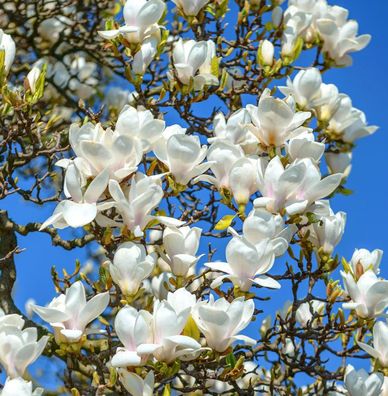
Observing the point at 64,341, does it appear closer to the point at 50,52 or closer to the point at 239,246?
the point at 239,246

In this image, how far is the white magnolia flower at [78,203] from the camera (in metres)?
1.94

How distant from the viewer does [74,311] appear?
1934mm

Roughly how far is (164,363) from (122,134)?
1.96 ft

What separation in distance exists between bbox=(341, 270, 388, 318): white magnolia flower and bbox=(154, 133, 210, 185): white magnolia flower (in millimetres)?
564

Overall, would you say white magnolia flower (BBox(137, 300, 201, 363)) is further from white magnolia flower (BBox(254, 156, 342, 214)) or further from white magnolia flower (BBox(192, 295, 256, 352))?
white magnolia flower (BBox(254, 156, 342, 214))

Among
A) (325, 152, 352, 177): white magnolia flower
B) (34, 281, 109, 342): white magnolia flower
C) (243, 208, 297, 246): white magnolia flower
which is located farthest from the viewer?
(325, 152, 352, 177): white magnolia flower

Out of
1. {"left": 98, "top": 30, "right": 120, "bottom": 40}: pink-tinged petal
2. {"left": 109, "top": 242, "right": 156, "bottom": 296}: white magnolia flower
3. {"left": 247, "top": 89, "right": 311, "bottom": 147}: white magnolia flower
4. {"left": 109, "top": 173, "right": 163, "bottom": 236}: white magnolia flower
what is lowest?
{"left": 109, "top": 242, "right": 156, "bottom": 296}: white magnolia flower

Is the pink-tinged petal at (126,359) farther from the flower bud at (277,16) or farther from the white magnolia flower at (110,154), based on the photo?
the flower bud at (277,16)

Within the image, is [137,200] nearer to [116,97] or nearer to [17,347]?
[17,347]

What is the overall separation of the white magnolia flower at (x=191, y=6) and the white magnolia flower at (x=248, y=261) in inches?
50.1

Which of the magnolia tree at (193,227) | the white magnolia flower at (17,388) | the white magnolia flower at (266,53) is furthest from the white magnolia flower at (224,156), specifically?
the white magnolia flower at (266,53)

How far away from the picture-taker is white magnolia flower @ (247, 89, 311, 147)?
2.25 metres

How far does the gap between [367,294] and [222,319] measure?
56cm

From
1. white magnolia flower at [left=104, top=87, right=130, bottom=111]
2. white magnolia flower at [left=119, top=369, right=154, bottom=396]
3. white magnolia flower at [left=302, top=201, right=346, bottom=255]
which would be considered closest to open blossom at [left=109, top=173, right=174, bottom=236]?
white magnolia flower at [left=119, top=369, right=154, bottom=396]
